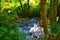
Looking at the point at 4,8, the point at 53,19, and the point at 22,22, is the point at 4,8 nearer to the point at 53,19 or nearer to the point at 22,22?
the point at 22,22

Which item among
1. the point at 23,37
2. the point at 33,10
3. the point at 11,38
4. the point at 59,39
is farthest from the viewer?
the point at 33,10

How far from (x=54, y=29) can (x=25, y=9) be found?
5.08 m

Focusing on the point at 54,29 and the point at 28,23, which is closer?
the point at 54,29

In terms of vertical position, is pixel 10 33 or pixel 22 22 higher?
pixel 10 33

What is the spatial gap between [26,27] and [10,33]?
131 inches

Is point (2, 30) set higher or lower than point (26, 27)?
higher

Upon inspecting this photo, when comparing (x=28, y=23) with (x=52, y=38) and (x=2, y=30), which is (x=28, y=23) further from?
(x=52, y=38)

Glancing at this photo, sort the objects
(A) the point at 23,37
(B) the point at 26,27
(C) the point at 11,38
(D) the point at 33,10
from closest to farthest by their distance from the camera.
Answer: (C) the point at 11,38
(A) the point at 23,37
(B) the point at 26,27
(D) the point at 33,10

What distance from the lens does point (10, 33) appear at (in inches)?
160

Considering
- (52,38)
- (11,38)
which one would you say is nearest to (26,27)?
(11,38)

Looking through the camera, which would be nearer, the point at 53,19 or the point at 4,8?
the point at 53,19

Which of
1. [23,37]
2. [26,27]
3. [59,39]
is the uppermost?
[59,39]

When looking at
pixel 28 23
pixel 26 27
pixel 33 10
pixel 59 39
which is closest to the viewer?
pixel 59 39

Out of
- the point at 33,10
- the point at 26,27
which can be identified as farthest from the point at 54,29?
the point at 33,10
